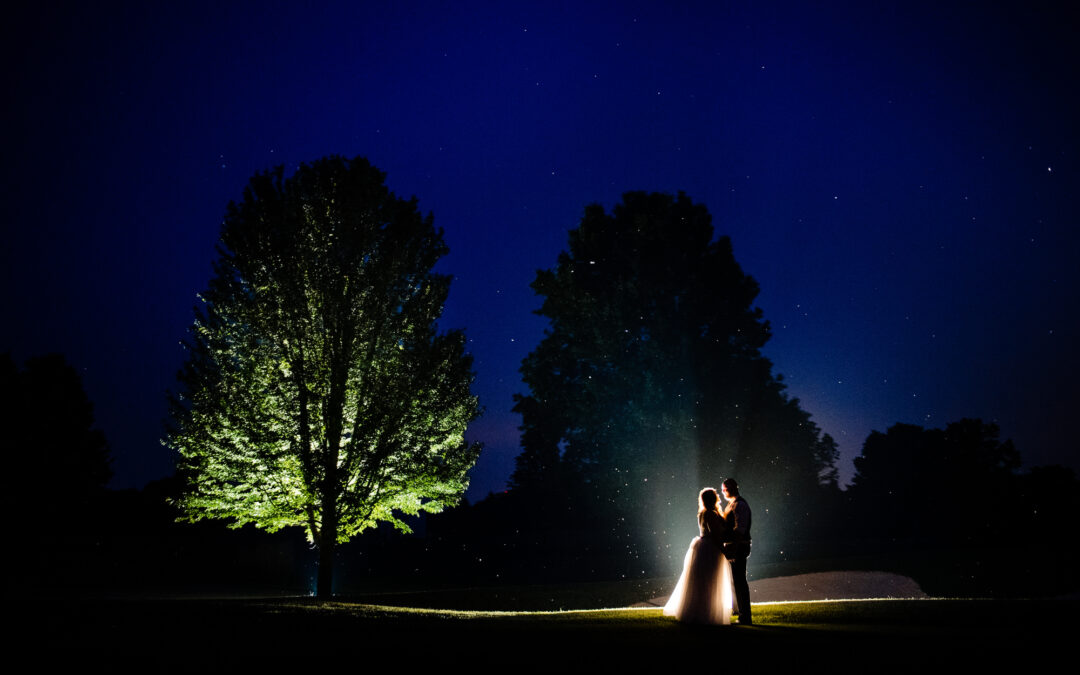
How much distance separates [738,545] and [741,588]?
0.57m

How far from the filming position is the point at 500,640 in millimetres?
5598

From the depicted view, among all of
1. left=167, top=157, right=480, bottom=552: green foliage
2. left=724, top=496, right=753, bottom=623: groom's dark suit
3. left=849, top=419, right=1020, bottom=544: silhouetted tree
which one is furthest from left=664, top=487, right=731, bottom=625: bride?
left=849, top=419, right=1020, bottom=544: silhouetted tree

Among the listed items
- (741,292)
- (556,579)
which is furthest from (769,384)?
(556,579)

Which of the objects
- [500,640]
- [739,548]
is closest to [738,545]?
[739,548]

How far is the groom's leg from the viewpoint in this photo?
8.05 metres

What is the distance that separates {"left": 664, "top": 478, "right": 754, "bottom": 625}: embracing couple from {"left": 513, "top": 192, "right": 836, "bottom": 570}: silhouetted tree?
42.2 feet

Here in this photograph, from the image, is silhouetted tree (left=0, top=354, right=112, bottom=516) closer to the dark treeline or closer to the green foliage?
the dark treeline

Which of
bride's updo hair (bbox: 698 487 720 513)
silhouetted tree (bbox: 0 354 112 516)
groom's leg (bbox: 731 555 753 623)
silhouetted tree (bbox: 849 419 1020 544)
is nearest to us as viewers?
groom's leg (bbox: 731 555 753 623)

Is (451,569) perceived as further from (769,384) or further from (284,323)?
(284,323)

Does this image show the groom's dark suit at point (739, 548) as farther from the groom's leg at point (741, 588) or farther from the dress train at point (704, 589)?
the dress train at point (704, 589)

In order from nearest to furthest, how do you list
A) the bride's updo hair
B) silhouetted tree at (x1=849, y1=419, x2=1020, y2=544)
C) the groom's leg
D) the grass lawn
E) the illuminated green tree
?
the grass lawn, the groom's leg, the bride's updo hair, the illuminated green tree, silhouetted tree at (x1=849, y1=419, x2=1020, y2=544)

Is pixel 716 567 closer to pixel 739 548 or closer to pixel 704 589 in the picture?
pixel 704 589

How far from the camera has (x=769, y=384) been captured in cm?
2362

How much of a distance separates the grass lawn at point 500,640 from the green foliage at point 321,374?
4815 millimetres
